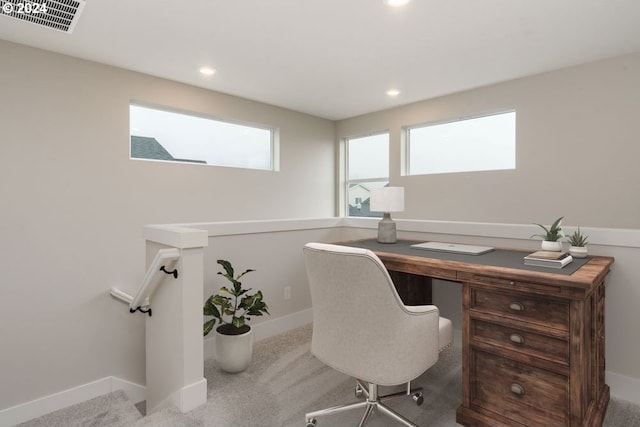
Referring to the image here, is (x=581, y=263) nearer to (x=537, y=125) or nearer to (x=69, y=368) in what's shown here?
(x=537, y=125)

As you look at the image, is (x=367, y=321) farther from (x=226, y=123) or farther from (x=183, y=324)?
(x=226, y=123)

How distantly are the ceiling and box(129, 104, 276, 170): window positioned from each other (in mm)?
419

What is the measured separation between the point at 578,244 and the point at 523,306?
77 cm

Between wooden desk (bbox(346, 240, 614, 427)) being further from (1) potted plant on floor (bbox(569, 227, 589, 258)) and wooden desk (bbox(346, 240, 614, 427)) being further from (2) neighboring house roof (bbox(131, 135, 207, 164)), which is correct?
(2) neighboring house roof (bbox(131, 135, 207, 164))

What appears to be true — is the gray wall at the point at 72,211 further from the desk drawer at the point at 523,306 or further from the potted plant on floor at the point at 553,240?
the potted plant on floor at the point at 553,240

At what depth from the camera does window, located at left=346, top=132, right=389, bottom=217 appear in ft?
14.5

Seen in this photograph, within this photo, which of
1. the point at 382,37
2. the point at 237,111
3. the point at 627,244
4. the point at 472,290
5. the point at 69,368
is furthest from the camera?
the point at 237,111

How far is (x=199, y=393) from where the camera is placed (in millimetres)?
1877

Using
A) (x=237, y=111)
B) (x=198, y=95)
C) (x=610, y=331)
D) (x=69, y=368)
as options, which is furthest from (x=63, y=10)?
(x=610, y=331)

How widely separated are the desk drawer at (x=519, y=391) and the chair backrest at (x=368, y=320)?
370 millimetres

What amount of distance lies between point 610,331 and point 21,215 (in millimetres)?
4128

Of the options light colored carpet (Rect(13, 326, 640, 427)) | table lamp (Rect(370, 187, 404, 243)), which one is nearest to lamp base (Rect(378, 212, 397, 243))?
table lamp (Rect(370, 187, 404, 243))

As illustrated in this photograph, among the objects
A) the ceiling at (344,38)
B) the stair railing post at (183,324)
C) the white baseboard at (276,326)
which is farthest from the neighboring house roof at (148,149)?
the white baseboard at (276,326)

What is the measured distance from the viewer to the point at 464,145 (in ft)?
12.1
